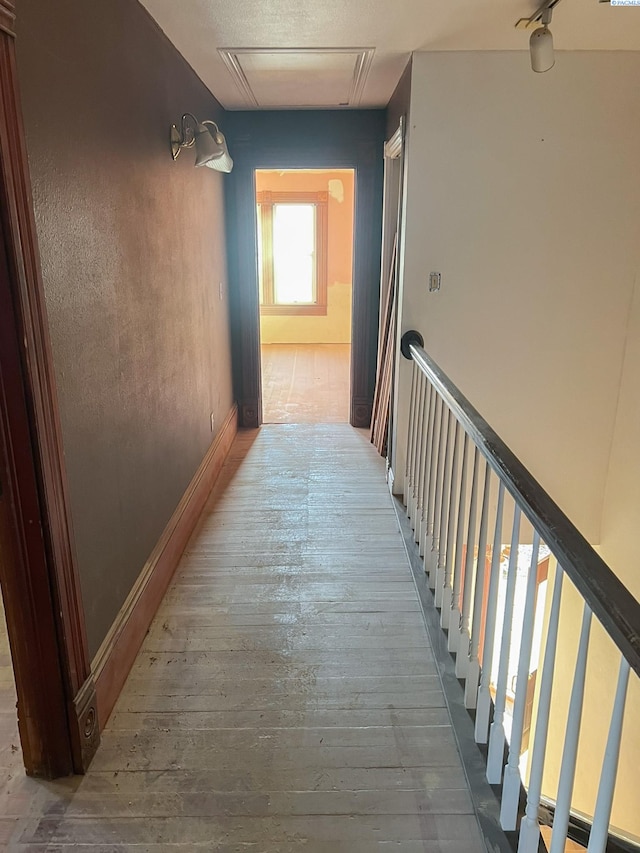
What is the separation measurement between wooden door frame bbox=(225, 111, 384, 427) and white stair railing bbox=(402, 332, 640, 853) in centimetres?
150

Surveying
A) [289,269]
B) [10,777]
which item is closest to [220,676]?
[10,777]

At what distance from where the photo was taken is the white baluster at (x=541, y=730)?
123 cm

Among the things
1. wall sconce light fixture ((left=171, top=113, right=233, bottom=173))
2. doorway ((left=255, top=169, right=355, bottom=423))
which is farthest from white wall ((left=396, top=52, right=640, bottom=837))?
doorway ((left=255, top=169, right=355, bottom=423))

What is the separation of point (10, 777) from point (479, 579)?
1.48 metres

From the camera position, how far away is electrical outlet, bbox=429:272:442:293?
3.21 metres

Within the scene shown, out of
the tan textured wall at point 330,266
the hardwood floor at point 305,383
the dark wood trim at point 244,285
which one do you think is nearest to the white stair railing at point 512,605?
the dark wood trim at point 244,285

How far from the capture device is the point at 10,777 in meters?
1.74

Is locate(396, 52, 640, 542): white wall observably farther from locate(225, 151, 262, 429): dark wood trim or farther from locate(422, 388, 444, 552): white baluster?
locate(225, 151, 262, 429): dark wood trim

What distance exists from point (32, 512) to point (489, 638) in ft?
4.11

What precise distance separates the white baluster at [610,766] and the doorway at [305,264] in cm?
622

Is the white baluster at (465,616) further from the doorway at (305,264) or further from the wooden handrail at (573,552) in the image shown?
the doorway at (305,264)

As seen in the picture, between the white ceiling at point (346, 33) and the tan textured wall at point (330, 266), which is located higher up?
the white ceiling at point (346, 33)

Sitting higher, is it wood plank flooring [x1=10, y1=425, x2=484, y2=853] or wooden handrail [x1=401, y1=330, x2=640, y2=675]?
wooden handrail [x1=401, y1=330, x2=640, y2=675]

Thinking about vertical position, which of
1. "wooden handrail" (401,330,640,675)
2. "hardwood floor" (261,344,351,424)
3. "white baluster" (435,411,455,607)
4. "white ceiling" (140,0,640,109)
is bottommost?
"hardwood floor" (261,344,351,424)
